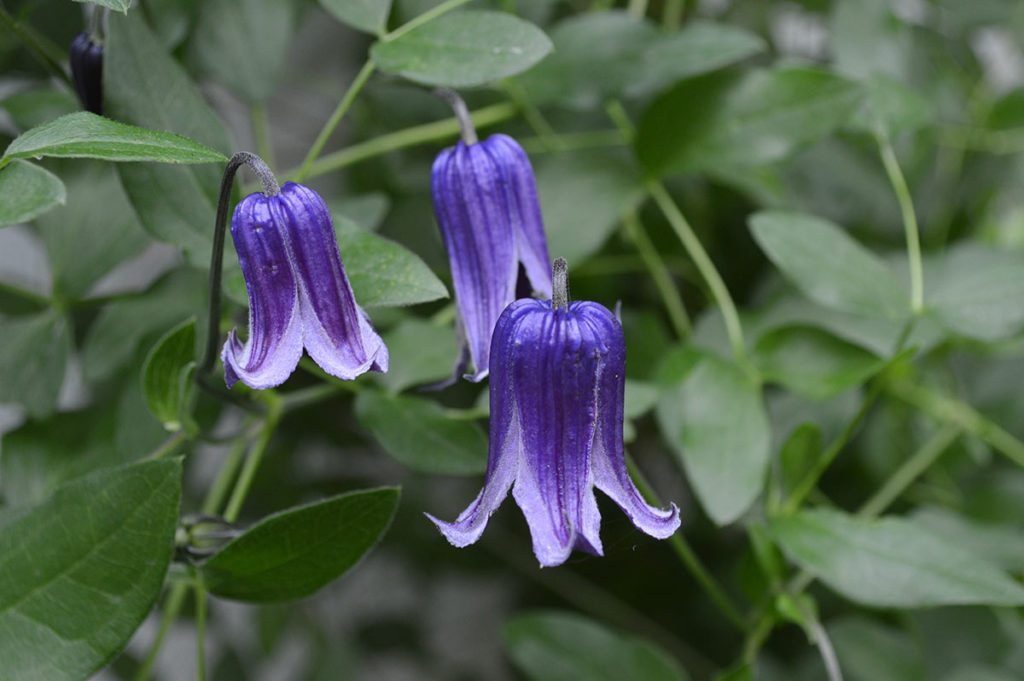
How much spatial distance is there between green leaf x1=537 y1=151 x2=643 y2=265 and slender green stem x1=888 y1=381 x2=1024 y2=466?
0.98 feet

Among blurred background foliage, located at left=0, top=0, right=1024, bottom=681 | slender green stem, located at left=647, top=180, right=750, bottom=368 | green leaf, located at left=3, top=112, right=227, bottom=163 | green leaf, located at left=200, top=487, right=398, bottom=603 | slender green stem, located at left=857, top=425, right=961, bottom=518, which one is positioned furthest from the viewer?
slender green stem, located at left=857, top=425, right=961, bottom=518

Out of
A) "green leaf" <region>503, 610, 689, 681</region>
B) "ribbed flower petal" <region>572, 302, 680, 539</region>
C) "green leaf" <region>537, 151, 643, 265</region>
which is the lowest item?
"green leaf" <region>503, 610, 689, 681</region>

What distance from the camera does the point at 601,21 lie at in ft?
2.16

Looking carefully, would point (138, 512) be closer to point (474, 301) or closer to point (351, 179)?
point (474, 301)

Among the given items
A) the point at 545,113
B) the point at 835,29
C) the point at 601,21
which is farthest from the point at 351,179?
the point at 835,29

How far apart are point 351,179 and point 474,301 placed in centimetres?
46

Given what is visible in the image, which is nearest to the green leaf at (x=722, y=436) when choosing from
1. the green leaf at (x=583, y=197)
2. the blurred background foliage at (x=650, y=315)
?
the blurred background foliage at (x=650, y=315)

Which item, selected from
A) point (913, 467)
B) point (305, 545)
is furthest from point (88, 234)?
point (913, 467)

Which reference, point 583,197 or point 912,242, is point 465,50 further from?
point 912,242

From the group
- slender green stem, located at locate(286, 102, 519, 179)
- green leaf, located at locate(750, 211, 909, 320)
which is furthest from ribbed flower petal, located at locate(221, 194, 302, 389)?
green leaf, located at locate(750, 211, 909, 320)

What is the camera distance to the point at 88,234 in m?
0.64

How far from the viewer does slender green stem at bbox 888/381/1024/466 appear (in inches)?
31.2

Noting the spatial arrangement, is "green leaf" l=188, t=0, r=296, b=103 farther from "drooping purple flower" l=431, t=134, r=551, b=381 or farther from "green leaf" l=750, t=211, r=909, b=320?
"green leaf" l=750, t=211, r=909, b=320

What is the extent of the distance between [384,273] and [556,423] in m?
0.12
